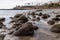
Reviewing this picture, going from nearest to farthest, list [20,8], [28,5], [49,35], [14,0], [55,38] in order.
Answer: [55,38]
[49,35]
[20,8]
[28,5]
[14,0]

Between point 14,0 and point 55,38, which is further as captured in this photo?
point 14,0

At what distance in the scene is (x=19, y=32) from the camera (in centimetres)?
431

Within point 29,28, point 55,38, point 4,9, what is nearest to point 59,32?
point 55,38

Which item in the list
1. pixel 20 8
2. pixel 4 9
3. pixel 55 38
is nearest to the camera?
pixel 55 38

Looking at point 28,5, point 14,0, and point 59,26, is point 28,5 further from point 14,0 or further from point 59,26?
point 59,26

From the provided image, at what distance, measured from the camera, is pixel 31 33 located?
14.5 feet

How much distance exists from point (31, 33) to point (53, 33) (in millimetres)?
539

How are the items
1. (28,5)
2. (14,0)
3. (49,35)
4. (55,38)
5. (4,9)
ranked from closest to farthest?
(55,38)
(49,35)
(4,9)
(28,5)
(14,0)

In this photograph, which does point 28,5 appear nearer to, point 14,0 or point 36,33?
point 14,0

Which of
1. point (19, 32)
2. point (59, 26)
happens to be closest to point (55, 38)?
point (59, 26)

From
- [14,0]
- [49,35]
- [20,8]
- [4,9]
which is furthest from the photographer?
[14,0]

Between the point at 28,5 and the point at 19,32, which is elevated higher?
the point at 19,32

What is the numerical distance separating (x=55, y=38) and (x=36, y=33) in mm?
643

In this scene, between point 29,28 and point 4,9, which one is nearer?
point 29,28
